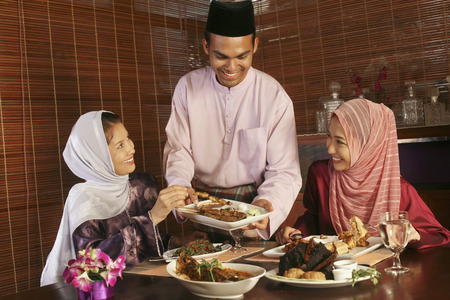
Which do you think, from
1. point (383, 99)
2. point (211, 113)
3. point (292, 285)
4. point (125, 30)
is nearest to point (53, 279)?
point (211, 113)

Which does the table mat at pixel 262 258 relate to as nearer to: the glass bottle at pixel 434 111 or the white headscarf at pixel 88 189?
the white headscarf at pixel 88 189

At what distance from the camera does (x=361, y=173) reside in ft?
8.49

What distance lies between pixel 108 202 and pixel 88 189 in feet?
0.37

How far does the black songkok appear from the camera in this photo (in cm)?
257

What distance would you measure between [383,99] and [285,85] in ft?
3.02

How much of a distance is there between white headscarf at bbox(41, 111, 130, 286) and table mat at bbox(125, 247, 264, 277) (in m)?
0.44

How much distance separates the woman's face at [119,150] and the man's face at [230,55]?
56cm

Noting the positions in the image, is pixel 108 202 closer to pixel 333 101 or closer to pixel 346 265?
pixel 346 265

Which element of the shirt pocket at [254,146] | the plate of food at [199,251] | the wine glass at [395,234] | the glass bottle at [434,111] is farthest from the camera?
the glass bottle at [434,111]

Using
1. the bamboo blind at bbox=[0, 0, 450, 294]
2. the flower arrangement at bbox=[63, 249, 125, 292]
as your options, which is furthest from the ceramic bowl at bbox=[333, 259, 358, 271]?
the bamboo blind at bbox=[0, 0, 450, 294]

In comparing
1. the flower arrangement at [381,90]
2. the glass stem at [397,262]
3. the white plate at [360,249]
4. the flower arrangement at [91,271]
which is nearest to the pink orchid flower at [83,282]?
the flower arrangement at [91,271]

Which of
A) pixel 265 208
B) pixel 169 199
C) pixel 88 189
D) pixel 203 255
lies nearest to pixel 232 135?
pixel 265 208

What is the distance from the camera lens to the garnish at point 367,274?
4.87 feet

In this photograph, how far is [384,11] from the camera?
4016mm
